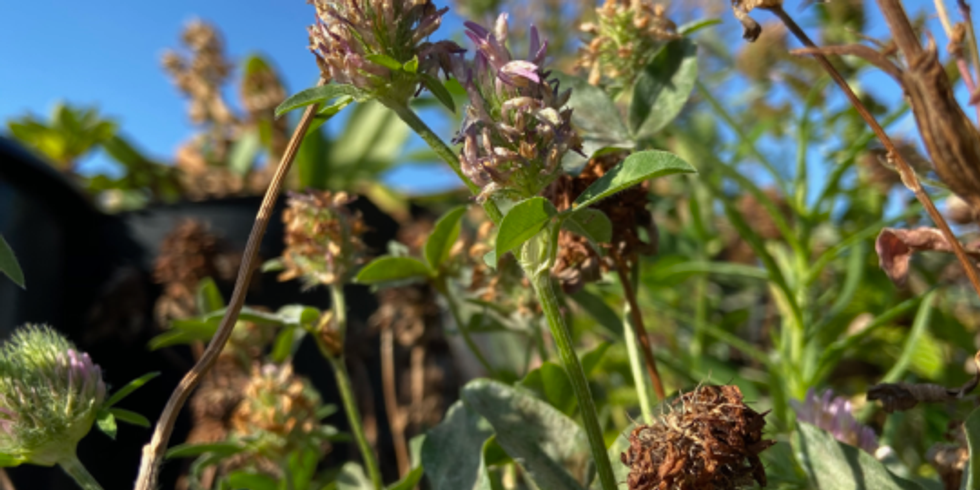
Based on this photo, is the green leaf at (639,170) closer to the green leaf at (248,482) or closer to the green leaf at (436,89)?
the green leaf at (436,89)

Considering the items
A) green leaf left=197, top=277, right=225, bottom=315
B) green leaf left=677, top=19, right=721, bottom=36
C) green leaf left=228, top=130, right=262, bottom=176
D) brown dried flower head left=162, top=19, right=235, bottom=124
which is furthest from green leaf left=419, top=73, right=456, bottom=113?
brown dried flower head left=162, top=19, right=235, bottom=124

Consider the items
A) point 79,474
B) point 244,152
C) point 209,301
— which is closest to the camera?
point 79,474

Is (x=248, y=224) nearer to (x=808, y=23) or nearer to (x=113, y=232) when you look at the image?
(x=113, y=232)

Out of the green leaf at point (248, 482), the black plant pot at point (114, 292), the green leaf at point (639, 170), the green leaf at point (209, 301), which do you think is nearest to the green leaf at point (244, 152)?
the black plant pot at point (114, 292)

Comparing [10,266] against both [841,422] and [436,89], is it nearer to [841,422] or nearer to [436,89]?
[436,89]

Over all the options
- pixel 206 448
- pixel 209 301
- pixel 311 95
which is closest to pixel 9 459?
pixel 206 448

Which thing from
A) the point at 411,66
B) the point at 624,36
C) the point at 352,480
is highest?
the point at 624,36

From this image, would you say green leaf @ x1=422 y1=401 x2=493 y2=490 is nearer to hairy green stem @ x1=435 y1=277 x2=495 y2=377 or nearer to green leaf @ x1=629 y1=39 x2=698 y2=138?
hairy green stem @ x1=435 y1=277 x2=495 y2=377
